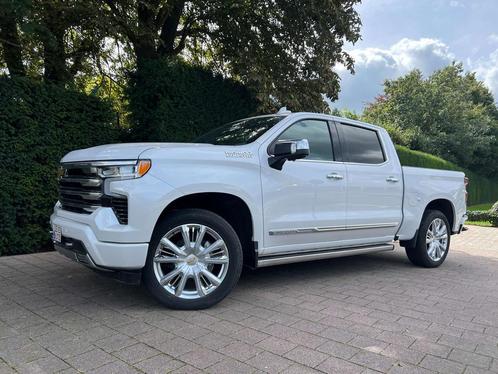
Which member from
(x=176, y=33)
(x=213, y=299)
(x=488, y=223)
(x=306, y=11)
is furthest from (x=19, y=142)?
(x=488, y=223)

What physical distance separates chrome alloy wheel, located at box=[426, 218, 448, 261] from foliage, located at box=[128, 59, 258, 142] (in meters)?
4.28

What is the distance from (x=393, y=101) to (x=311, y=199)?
29.7 meters

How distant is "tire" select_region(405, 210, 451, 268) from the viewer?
20.9 ft

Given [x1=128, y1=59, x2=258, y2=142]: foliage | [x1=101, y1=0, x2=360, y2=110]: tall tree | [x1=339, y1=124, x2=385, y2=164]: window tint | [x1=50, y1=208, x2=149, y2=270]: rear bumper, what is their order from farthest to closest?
1. [x1=101, y1=0, x2=360, y2=110]: tall tree
2. [x1=128, y1=59, x2=258, y2=142]: foliage
3. [x1=339, y1=124, x2=385, y2=164]: window tint
4. [x1=50, y1=208, x2=149, y2=270]: rear bumper

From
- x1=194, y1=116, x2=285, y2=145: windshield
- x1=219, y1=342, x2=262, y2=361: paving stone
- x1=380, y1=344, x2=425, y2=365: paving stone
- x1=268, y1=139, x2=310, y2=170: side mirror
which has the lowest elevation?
x1=380, y1=344, x2=425, y2=365: paving stone

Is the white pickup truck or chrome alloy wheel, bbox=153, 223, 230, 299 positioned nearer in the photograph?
the white pickup truck

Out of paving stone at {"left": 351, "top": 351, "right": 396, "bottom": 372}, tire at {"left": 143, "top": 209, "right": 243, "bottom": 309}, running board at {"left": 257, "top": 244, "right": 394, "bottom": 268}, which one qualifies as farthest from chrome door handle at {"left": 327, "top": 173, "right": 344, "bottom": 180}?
paving stone at {"left": 351, "top": 351, "right": 396, "bottom": 372}

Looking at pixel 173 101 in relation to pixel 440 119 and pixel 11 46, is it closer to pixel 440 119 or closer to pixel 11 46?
pixel 11 46

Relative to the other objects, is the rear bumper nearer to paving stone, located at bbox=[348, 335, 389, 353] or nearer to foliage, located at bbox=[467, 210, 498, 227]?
paving stone, located at bbox=[348, 335, 389, 353]

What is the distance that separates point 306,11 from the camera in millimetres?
8336

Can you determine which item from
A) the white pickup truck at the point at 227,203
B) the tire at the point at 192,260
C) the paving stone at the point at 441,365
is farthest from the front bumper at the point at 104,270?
the paving stone at the point at 441,365

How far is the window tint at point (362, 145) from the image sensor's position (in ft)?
18.3

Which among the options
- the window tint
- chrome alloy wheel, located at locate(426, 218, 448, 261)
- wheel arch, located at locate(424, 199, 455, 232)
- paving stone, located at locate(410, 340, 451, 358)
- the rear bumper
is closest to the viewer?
paving stone, located at locate(410, 340, 451, 358)

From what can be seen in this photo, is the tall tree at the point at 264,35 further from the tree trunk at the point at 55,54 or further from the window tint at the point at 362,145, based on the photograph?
the window tint at the point at 362,145
